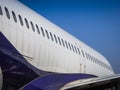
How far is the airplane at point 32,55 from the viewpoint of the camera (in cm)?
717

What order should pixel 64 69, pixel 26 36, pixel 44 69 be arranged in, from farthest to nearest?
pixel 64 69 → pixel 44 69 → pixel 26 36

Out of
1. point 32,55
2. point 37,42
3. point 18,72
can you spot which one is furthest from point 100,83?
point 18,72

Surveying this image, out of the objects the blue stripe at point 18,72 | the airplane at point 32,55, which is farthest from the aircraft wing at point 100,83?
the blue stripe at point 18,72

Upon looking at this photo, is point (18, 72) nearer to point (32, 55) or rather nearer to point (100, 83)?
point (32, 55)

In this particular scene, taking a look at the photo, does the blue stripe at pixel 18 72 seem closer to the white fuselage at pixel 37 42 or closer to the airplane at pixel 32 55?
the airplane at pixel 32 55

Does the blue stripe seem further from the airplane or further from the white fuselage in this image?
the white fuselage

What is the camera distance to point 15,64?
744 cm

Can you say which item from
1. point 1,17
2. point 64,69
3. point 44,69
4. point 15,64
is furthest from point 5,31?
point 64,69

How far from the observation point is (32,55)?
863cm

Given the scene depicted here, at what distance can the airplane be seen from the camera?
7.17 metres

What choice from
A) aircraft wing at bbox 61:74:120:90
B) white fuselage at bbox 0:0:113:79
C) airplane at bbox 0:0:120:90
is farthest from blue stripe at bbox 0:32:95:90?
aircraft wing at bbox 61:74:120:90

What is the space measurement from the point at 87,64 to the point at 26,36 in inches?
327

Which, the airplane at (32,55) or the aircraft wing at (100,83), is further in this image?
the aircraft wing at (100,83)

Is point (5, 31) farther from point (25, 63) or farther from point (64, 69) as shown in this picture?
point (64, 69)
